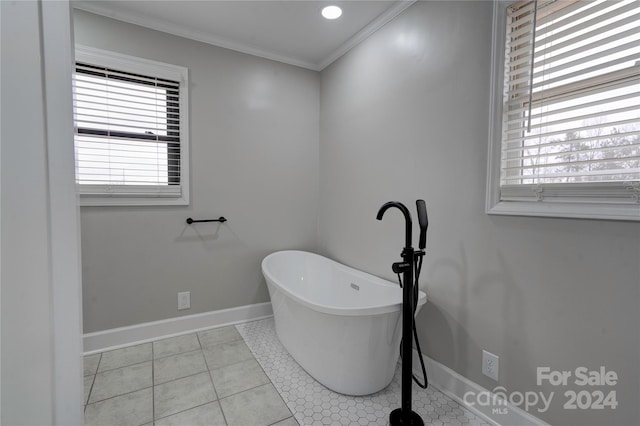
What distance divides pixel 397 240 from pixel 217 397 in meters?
1.50

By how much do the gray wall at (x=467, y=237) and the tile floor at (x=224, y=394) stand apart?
0.45m

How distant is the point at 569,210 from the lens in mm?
1239

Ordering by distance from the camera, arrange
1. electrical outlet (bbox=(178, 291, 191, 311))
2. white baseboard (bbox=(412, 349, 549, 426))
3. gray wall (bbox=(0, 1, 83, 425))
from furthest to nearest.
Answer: electrical outlet (bbox=(178, 291, 191, 311))
white baseboard (bbox=(412, 349, 549, 426))
gray wall (bbox=(0, 1, 83, 425))

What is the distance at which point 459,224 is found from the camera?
169 centimetres

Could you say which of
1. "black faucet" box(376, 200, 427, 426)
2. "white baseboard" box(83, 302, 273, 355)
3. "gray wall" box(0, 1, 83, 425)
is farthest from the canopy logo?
"white baseboard" box(83, 302, 273, 355)

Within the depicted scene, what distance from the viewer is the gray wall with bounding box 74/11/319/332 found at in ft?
7.25

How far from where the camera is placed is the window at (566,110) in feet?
3.72

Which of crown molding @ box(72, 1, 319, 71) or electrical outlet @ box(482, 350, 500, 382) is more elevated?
crown molding @ box(72, 1, 319, 71)

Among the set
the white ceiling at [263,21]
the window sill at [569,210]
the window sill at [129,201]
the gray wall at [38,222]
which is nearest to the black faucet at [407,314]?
the window sill at [569,210]

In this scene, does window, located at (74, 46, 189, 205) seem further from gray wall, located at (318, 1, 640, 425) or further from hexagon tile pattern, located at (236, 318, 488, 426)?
hexagon tile pattern, located at (236, 318, 488, 426)

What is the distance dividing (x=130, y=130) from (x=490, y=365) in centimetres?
286

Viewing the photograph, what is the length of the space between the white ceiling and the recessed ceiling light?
40 millimetres

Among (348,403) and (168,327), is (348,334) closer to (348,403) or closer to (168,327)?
(348,403)

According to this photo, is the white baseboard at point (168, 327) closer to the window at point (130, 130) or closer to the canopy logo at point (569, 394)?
the window at point (130, 130)
